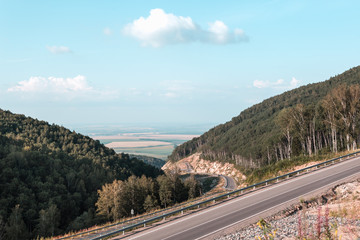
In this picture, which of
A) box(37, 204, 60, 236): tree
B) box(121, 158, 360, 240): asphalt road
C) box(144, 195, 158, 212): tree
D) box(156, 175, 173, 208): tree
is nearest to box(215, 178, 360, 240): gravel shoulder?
box(121, 158, 360, 240): asphalt road

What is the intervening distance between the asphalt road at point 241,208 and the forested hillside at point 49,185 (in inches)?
A: 1871

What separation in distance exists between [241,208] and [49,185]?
270 ft

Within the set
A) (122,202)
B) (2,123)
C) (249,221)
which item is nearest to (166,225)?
(249,221)

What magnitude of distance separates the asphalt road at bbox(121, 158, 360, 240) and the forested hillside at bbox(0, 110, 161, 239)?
156 ft

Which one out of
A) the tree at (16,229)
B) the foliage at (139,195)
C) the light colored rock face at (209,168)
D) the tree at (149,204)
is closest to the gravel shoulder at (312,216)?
the foliage at (139,195)

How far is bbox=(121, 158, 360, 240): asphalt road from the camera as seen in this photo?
17.4 metres

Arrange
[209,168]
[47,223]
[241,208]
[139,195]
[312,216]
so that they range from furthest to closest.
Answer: [209,168], [139,195], [47,223], [241,208], [312,216]

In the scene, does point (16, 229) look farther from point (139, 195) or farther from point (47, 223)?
point (139, 195)

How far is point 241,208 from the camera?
21531 mm

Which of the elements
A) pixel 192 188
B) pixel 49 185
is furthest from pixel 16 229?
pixel 192 188

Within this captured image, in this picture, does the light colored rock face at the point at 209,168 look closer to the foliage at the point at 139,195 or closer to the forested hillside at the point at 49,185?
the forested hillside at the point at 49,185

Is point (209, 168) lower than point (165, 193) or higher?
lower

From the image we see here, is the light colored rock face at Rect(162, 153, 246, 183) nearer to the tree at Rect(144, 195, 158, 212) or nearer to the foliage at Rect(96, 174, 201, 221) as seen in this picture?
the foliage at Rect(96, 174, 201, 221)

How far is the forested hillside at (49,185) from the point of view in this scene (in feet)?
204
